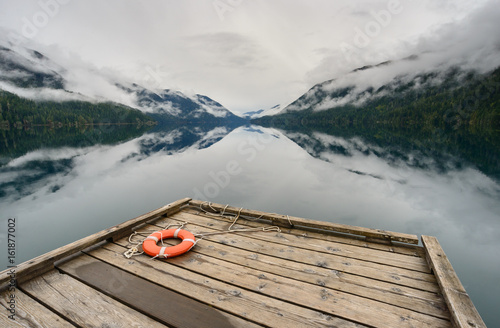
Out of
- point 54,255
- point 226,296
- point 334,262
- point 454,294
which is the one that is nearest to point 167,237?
point 54,255

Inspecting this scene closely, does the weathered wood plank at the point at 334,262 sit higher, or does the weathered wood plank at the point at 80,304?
the weathered wood plank at the point at 334,262

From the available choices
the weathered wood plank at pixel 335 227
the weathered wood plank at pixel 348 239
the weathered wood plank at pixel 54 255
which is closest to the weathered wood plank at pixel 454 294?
the weathered wood plank at pixel 348 239

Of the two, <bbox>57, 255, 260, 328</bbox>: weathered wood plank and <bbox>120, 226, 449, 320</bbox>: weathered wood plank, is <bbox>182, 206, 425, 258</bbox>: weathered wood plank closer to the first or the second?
<bbox>120, 226, 449, 320</bbox>: weathered wood plank

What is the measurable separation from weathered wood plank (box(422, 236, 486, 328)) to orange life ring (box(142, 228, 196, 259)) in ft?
10.4

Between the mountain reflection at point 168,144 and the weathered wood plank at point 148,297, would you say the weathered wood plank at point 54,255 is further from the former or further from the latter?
the mountain reflection at point 168,144

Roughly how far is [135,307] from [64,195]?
12081 millimetres

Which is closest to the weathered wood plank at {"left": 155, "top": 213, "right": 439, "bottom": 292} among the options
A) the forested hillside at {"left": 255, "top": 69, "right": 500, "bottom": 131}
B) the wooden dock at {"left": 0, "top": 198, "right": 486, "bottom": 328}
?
the wooden dock at {"left": 0, "top": 198, "right": 486, "bottom": 328}

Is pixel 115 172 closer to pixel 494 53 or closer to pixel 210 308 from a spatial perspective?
pixel 210 308

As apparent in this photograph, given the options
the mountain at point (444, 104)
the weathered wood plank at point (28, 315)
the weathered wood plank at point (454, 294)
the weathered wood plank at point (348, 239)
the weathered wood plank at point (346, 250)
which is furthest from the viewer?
the mountain at point (444, 104)

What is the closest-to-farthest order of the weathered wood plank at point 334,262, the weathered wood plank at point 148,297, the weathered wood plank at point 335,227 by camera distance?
the weathered wood plank at point 148,297, the weathered wood plank at point 334,262, the weathered wood plank at point 335,227

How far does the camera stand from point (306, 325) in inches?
89.5

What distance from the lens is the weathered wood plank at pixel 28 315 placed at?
7.25 ft

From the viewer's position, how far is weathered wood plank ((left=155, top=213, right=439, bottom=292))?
291 centimetres

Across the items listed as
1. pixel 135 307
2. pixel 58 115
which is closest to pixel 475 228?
pixel 135 307
